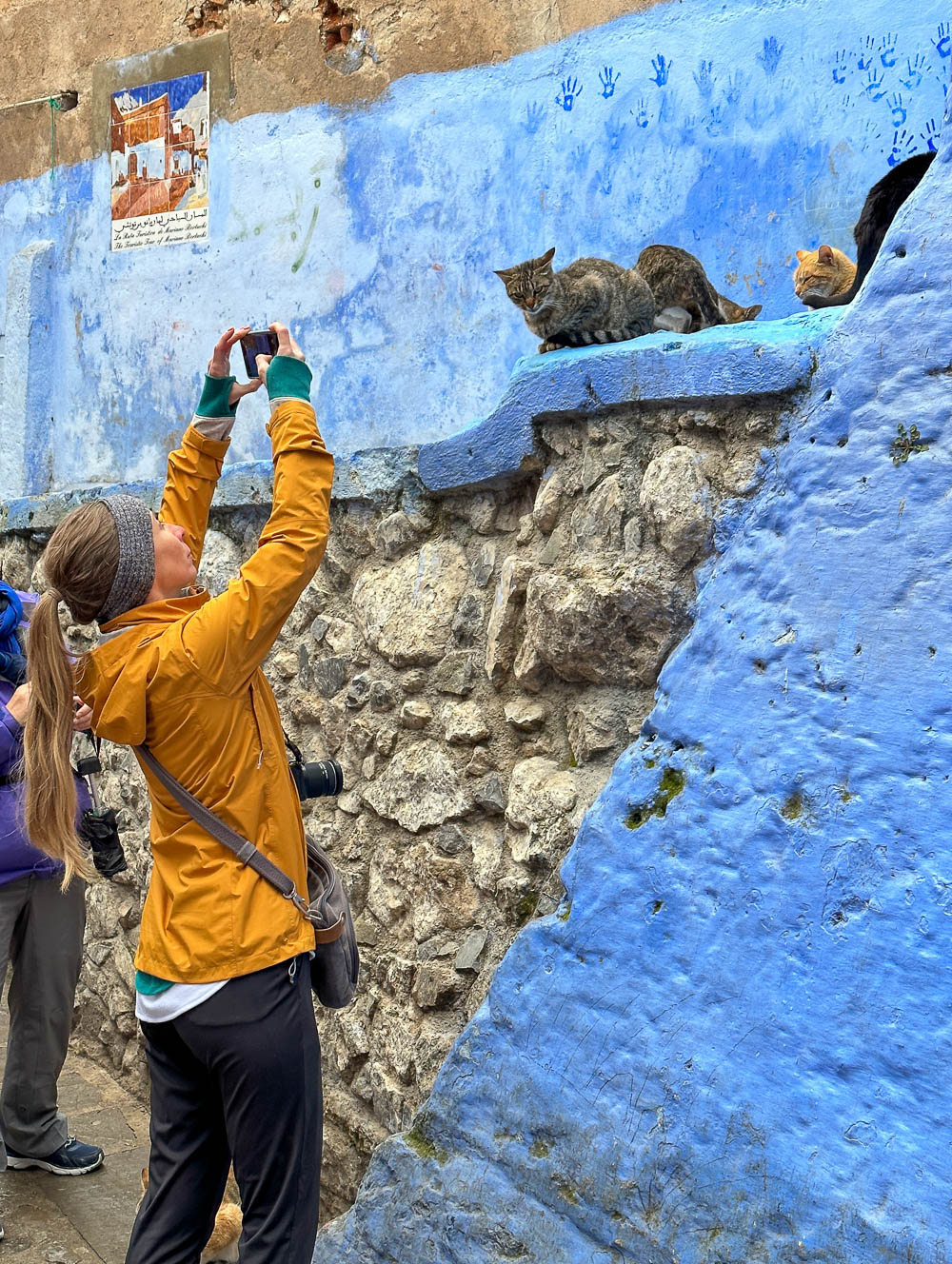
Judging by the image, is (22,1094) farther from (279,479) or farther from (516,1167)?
(279,479)

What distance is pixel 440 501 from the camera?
3100 millimetres

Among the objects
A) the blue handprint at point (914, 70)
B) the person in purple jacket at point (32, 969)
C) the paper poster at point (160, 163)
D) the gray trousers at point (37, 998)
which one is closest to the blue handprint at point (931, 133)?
the blue handprint at point (914, 70)

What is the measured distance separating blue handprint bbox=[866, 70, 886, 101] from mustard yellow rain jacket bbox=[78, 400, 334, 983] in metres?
2.32

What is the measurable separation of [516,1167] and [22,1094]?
197cm

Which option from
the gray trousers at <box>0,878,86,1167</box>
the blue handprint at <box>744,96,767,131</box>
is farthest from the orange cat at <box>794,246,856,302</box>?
the gray trousers at <box>0,878,86,1167</box>

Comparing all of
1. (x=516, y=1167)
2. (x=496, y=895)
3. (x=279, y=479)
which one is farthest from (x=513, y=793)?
(x=279, y=479)

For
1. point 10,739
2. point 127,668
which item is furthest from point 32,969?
point 127,668

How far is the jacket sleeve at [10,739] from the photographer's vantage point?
3281 mm

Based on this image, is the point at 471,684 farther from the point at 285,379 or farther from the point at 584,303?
the point at 584,303

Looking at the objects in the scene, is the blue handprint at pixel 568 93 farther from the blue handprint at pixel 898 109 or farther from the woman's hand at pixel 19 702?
the woman's hand at pixel 19 702

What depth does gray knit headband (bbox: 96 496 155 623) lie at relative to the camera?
2.10 meters

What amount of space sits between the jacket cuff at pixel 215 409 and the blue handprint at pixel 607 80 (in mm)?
2255

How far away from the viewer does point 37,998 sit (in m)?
3.62

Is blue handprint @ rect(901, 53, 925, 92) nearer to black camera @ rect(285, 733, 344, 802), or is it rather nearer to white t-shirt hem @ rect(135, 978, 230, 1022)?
black camera @ rect(285, 733, 344, 802)
